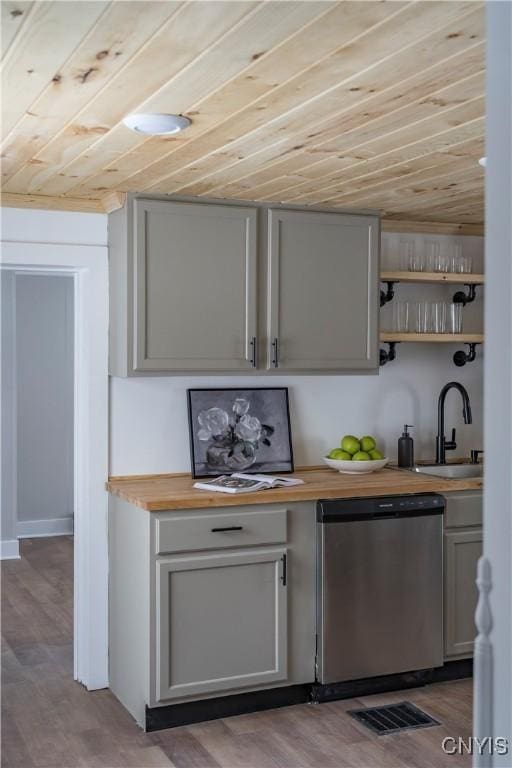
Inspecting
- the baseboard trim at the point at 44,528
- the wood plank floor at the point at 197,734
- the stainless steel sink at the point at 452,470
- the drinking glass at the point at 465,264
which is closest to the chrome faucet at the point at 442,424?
the stainless steel sink at the point at 452,470

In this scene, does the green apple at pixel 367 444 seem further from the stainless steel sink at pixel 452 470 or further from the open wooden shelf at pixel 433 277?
the open wooden shelf at pixel 433 277

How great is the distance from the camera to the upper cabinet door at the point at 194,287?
13.1ft

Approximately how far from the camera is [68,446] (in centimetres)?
772

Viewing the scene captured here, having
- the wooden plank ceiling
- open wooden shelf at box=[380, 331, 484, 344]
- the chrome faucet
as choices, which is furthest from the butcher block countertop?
the wooden plank ceiling

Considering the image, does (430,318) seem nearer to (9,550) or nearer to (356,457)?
(356,457)

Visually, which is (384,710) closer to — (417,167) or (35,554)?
(417,167)

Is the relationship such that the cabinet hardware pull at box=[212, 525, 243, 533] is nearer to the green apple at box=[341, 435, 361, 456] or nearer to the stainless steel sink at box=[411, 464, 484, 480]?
the green apple at box=[341, 435, 361, 456]

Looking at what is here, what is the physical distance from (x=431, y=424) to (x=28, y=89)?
3125mm

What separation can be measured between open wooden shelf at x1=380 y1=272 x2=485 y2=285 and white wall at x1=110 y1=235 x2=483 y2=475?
0.22 m

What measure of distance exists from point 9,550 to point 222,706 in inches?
133

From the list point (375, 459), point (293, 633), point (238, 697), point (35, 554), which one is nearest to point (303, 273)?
point (375, 459)

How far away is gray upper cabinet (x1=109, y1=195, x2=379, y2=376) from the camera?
13.2ft

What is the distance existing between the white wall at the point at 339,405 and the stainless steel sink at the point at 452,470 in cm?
15

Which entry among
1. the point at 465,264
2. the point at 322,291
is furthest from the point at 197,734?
the point at 465,264
